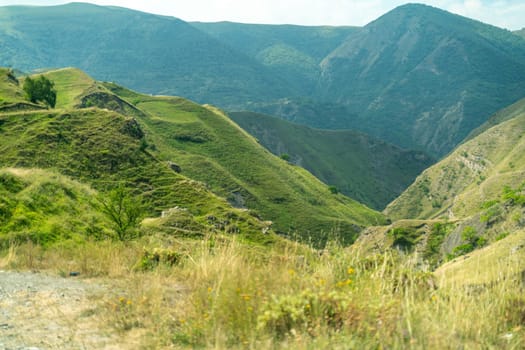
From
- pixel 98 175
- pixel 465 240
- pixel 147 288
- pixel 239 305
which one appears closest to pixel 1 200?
pixel 147 288

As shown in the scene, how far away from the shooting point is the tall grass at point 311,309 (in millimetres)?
5867

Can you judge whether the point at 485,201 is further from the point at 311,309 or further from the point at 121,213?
the point at 311,309

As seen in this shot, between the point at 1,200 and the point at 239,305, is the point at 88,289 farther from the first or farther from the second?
the point at 1,200

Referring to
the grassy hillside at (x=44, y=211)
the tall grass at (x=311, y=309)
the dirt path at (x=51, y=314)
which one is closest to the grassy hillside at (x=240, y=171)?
the grassy hillside at (x=44, y=211)

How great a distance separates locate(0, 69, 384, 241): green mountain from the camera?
7050cm

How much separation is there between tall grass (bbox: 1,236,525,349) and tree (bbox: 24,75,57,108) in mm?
100083

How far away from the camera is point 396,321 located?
606 centimetres

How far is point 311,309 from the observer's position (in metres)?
6.41

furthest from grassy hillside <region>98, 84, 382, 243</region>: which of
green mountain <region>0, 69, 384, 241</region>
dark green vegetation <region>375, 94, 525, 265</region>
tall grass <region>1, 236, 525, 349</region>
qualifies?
tall grass <region>1, 236, 525, 349</region>

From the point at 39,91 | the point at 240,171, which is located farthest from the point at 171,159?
the point at 39,91

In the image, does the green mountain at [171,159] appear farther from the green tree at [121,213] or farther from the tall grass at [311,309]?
the green tree at [121,213]

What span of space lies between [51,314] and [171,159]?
117395 millimetres

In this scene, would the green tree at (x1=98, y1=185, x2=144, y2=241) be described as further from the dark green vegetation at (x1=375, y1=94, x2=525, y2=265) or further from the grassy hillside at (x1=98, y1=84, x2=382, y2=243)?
the grassy hillside at (x1=98, y1=84, x2=382, y2=243)

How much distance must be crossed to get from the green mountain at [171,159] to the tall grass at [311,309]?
1.95 m
